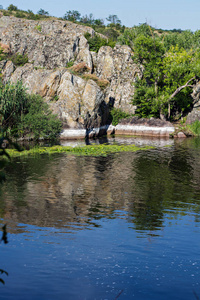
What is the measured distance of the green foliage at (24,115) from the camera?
144ft

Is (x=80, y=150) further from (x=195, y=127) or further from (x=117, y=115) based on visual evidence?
(x=195, y=127)

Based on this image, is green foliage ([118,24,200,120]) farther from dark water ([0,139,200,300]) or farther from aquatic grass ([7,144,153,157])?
dark water ([0,139,200,300])

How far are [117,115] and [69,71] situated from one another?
1181cm

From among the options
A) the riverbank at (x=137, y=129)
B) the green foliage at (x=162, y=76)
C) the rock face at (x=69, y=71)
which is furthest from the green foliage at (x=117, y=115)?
the green foliage at (x=162, y=76)

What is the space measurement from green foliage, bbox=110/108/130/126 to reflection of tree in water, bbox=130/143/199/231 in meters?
24.5

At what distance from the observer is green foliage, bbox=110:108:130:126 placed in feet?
204

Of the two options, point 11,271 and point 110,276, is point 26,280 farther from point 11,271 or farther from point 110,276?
point 110,276

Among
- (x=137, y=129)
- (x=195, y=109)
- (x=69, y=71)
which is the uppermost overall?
(x=69, y=71)

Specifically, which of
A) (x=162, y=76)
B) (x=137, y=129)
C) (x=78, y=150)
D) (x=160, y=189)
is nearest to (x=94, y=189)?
(x=160, y=189)

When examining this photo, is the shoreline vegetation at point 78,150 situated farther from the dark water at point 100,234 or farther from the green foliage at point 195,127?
the green foliage at point 195,127

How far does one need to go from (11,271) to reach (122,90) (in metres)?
58.9

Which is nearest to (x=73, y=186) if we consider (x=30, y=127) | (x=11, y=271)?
(x=11, y=271)

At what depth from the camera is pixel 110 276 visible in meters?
10.3

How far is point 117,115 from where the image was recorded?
62.6 meters
